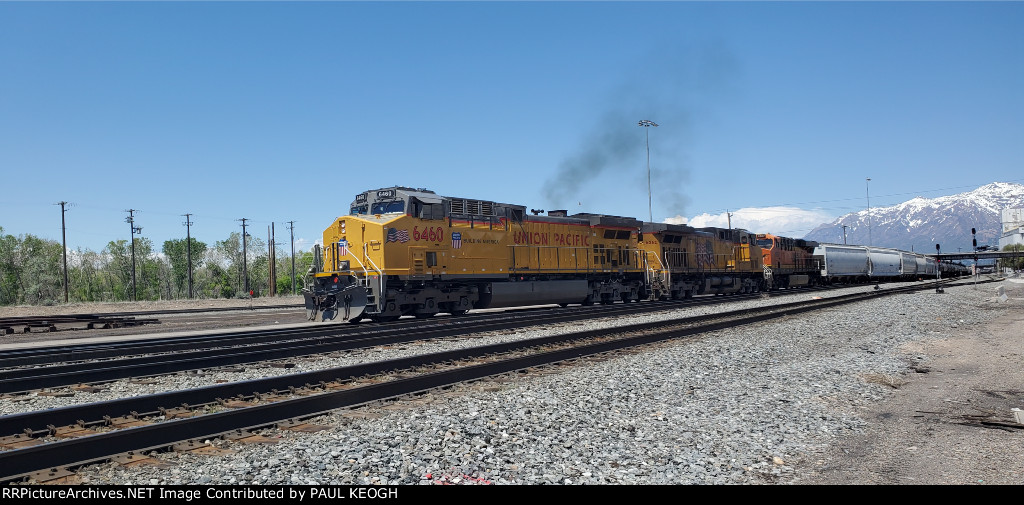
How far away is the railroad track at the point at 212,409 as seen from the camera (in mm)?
4977

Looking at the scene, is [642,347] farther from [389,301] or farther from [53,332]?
[53,332]

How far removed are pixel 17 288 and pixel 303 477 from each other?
94546 mm

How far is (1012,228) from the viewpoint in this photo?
164 m

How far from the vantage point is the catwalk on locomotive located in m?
17.8

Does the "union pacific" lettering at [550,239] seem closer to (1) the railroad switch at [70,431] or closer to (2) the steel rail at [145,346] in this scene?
(2) the steel rail at [145,346]

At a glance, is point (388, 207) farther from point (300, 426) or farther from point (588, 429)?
point (588, 429)

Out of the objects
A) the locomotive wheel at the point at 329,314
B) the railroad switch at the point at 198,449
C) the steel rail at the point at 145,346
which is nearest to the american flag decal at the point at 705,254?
the steel rail at the point at 145,346

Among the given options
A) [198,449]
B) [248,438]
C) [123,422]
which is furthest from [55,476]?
[123,422]

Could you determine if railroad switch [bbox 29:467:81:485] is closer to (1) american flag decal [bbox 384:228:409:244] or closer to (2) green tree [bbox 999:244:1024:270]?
(1) american flag decal [bbox 384:228:409:244]

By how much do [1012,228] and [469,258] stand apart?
627ft

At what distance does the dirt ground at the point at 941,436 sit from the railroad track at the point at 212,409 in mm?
4631

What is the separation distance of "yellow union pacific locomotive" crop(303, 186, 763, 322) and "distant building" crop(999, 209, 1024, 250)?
156487 millimetres

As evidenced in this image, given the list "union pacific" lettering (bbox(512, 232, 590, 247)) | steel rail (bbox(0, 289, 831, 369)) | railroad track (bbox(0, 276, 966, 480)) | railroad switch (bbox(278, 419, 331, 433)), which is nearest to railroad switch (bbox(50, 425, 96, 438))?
railroad track (bbox(0, 276, 966, 480))
